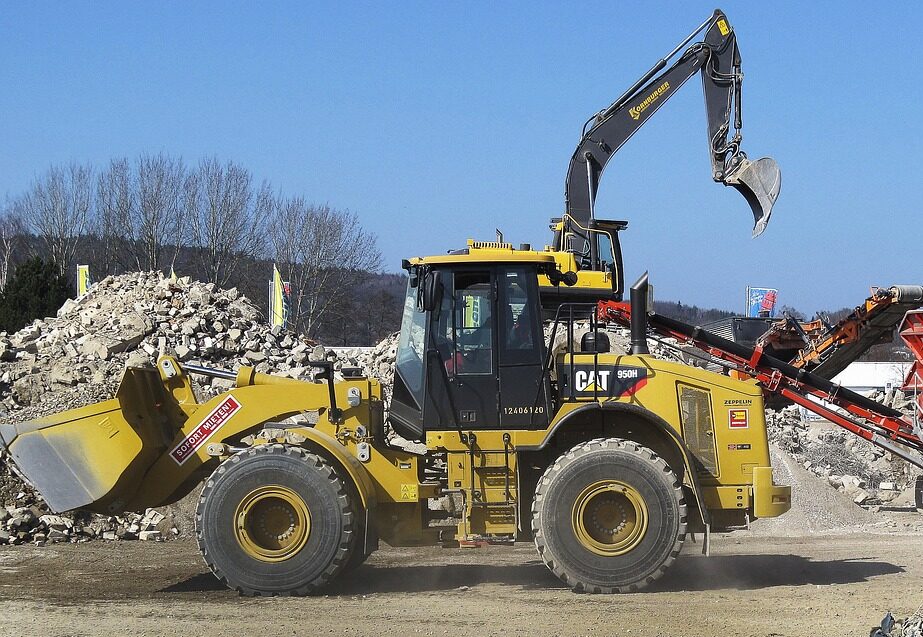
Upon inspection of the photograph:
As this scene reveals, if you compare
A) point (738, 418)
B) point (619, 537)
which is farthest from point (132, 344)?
point (738, 418)

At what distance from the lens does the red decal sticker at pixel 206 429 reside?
370 inches

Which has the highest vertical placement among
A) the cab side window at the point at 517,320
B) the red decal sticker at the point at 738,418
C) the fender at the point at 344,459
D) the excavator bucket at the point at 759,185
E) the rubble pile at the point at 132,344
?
the excavator bucket at the point at 759,185

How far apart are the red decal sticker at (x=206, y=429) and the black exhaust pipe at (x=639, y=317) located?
11.8 feet

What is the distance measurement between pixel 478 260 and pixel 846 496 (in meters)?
9.42

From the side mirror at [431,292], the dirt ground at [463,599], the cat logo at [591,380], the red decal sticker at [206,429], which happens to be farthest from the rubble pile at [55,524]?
the cat logo at [591,380]

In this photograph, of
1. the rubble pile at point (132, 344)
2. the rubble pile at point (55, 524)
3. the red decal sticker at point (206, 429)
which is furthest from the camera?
the rubble pile at point (132, 344)

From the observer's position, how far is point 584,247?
1936cm

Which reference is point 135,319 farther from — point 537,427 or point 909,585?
point 909,585

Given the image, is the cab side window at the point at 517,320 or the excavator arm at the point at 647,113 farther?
the excavator arm at the point at 647,113

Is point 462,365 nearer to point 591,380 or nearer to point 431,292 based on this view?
point 431,292

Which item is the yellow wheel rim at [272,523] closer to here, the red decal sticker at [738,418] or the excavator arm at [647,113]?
the red decal sticker at [738,418]

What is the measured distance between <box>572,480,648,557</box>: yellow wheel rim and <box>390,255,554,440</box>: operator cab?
2.51 ft

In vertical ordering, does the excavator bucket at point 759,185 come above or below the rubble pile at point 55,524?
above

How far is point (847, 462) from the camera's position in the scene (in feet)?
61.9
